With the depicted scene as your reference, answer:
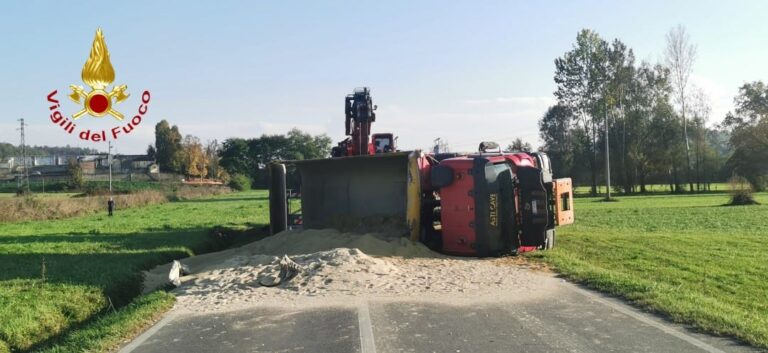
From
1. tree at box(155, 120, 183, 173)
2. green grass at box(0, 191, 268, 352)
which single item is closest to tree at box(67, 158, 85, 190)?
tree at box(155, 120, 183, 173)

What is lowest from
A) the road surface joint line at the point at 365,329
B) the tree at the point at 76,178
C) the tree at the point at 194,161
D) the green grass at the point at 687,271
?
the green grass at the point at 687,271

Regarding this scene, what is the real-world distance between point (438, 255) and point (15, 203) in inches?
960

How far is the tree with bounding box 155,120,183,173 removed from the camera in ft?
351

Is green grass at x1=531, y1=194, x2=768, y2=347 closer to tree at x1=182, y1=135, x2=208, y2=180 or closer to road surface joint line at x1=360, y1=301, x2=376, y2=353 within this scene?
road surface joint line at x1=360, y1=301, x2=376, y2=353

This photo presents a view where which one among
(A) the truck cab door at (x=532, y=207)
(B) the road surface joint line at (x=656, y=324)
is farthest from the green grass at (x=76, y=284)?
(A) the truck cab door at (x=532, y=207)

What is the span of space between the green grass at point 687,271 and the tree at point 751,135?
5200cm

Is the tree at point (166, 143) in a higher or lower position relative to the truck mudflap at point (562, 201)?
higher

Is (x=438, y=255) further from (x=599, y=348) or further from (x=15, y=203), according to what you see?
(x=15, y=203)

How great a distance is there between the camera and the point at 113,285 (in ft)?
33.2

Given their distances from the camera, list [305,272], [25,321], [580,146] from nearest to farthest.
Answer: [25,321] → [305,272] → [580,146]

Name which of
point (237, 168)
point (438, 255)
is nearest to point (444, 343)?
point (438, 255)

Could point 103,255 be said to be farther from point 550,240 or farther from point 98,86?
point 550,240

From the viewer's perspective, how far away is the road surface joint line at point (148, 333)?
6.06 m

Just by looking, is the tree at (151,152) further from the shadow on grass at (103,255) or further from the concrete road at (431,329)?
the concrete road at (431,329)
